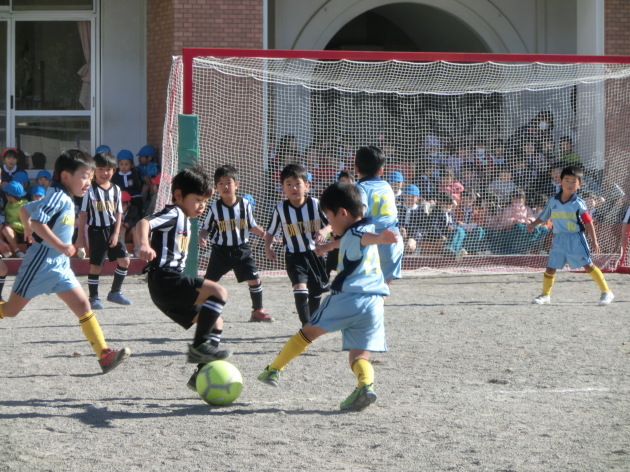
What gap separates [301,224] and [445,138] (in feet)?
21.1

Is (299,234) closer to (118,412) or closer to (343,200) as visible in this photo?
(343,200)

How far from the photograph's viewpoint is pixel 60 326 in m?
8.67

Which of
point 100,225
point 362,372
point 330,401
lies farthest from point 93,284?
point 362,372

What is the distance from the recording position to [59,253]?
6.43 metres

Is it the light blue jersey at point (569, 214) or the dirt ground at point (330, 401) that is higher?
the light blue jersey at point (569, 214)

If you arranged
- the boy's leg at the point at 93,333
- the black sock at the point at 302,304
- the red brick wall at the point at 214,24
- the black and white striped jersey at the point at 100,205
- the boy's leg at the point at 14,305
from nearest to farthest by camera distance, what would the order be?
the boy's leg at the point at 93,333, the boy's leg at the point at 14,305, the black sock at the point at 302,304, the black and white striped jersey at the point at 100,205, the red brick wall at the point at 214,24

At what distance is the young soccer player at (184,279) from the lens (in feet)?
19.6

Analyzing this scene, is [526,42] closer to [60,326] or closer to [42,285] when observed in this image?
[60,326]

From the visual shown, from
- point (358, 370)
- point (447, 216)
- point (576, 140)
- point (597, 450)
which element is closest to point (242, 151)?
point (447, 216)

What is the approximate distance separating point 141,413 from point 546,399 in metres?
2.37

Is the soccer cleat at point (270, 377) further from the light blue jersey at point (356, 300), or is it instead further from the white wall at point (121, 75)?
the white wall at point (121, 75)

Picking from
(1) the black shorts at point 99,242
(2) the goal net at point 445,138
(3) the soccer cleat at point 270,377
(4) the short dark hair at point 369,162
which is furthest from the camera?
(2) the goal net at point 445,138

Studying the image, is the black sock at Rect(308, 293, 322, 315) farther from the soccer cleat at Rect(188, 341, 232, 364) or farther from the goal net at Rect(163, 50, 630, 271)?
the goal net at Rect(163, 50, 630, 271)

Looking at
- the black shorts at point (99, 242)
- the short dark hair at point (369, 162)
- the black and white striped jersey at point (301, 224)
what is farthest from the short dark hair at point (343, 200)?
the black shorts at point (99, 242)
